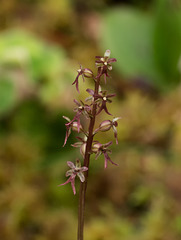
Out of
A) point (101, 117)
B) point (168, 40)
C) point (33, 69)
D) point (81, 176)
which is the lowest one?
point (81, 176)

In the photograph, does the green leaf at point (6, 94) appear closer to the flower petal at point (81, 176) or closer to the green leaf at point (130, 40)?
the green leaf at point (130, 40)

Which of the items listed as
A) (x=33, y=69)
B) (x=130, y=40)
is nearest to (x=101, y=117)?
(x=33, y=69)

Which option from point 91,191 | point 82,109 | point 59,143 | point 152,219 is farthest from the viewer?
point 59,143

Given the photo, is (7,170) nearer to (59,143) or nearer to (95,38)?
(59,143)

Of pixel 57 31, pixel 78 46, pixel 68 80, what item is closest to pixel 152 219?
pixel 68 80

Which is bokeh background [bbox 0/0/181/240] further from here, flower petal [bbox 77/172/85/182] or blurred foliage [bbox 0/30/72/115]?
flower petal [bbox 77/172/85/182]

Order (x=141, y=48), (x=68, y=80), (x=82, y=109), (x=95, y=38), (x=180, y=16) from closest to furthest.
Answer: (x=82, y=109) → (x=68, y=80) → (x=180, y=16) → (x=141, y=48) → (x=95, y=38)

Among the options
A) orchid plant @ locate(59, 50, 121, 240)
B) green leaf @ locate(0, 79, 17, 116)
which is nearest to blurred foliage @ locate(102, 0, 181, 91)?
green leaf @ locate(0, 79, 17, 116)

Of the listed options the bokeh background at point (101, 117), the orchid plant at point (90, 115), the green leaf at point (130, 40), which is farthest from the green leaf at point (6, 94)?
the orchid plant at point (90, 115)

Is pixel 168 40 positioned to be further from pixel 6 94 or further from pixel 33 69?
pixel 6 94
